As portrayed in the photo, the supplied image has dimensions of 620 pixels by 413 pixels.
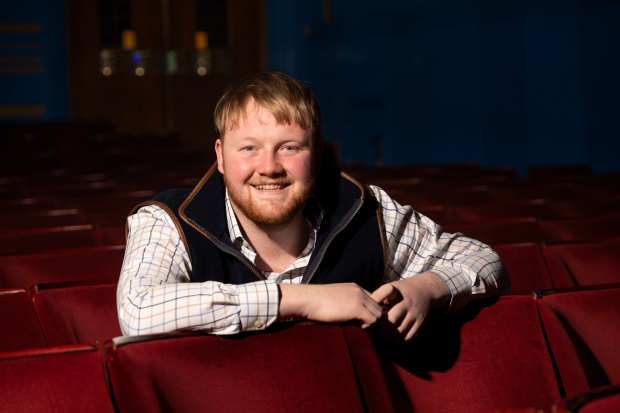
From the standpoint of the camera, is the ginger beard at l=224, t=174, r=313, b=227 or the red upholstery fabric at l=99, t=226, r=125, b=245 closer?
the ginger beard at l=224, t=174, r=313, b=227

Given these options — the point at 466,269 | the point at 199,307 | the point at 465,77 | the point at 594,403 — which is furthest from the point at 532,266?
the point at 465,77

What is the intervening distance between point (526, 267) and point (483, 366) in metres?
0.66

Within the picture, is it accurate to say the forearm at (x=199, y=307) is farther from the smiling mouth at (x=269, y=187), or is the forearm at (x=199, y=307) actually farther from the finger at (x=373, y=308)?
the smiling mouth at (x=269, y=187)

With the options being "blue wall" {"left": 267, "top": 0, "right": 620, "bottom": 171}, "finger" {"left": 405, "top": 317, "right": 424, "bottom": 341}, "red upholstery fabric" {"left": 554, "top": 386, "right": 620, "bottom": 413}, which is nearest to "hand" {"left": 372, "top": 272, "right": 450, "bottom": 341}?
"finger" {"left": 405, "top": 317, "right": 424, "bottom": 341}

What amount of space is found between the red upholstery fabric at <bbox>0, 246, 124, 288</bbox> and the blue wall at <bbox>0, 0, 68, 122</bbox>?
823cm

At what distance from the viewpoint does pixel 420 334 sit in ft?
4.51

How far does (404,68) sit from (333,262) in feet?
20.4

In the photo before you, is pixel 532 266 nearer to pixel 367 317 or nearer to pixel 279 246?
pixel 279 246

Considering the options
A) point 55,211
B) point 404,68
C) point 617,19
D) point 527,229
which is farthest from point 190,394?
point 404,68

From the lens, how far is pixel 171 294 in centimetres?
133

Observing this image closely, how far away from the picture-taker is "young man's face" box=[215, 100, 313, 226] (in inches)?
58.6

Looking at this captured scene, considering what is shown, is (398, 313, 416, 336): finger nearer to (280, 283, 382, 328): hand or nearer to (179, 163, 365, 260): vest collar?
(280, 283, 382, 328): hand

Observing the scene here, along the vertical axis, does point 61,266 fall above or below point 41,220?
above

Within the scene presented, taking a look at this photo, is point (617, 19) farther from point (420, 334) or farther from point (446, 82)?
point (420, 334)
